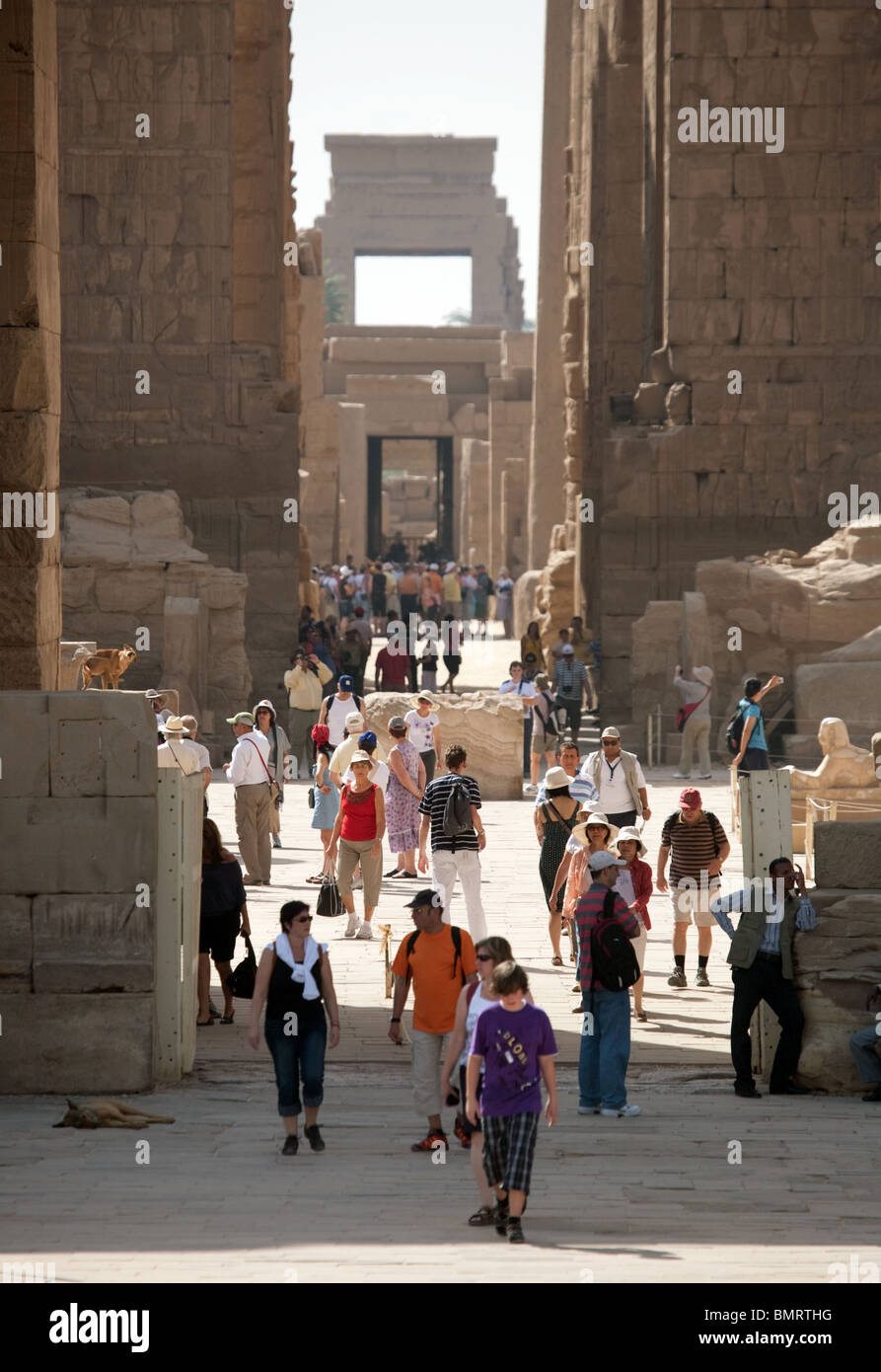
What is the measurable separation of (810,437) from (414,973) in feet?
56.5

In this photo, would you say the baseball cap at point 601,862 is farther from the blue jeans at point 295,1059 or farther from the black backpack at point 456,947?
the blue jeans at point 295,1059

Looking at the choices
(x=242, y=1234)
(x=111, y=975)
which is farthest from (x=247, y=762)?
(x=242, y=1234)

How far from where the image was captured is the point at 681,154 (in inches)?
952

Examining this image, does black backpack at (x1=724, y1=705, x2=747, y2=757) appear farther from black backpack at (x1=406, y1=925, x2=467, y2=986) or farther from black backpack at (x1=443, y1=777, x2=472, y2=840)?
black backpack at (x1=406, y1=925, x2=467, y2=986)

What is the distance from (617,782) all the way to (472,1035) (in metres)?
5.25

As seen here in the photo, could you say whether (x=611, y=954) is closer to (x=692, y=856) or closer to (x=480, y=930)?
(x=692, y=856)

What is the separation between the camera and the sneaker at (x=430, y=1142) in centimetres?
831

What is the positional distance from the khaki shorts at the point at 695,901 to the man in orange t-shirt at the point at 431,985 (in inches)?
129

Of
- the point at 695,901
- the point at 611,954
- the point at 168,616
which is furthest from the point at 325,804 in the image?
the point at 168,616

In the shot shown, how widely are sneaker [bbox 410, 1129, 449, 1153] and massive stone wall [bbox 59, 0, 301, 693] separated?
1661 cm

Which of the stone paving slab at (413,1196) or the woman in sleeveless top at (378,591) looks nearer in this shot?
the stone paving slab at (413,1196)

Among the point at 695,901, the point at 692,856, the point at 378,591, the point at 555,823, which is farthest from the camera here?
the point at 378,591

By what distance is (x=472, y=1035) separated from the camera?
7.36 meters

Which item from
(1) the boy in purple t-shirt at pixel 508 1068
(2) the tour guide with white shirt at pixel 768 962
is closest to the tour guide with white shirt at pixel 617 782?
(2) the tour guide with white shirt at pixel 768 962
